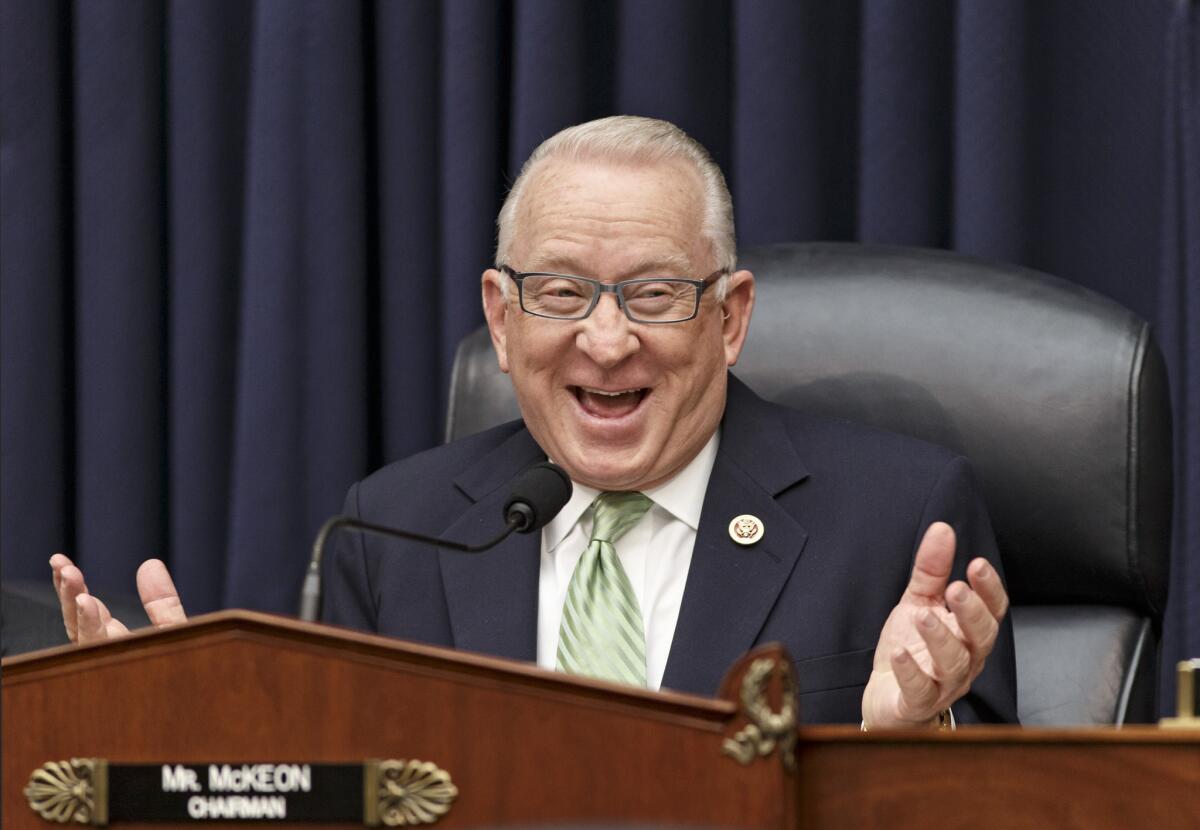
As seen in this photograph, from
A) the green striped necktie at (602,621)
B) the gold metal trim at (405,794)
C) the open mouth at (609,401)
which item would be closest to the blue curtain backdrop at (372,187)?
the open mouth at (609,401)

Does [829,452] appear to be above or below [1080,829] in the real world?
above

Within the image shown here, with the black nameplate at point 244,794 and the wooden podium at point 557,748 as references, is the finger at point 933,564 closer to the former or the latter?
the wooden podium at point 557,748

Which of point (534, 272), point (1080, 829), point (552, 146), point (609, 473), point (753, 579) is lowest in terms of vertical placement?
point (1080, 829)

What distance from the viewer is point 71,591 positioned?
4.76ft

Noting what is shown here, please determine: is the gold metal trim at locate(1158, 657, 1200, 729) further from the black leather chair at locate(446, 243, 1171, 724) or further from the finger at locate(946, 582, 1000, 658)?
the black leather chair at locate(446, 243, 1171, 724)

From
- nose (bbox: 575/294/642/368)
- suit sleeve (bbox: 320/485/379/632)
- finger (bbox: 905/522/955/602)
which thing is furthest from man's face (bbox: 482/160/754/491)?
finger (bbox: 905/522/955/602)

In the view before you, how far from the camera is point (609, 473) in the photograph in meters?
1.89

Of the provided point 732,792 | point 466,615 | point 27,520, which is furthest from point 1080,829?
point 27,520

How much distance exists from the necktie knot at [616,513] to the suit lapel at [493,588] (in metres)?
0.07

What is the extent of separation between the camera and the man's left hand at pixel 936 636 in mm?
1263

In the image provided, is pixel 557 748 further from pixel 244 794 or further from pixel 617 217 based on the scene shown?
pixel 617 217

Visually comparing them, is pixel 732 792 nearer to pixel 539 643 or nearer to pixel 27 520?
pixel 539 643

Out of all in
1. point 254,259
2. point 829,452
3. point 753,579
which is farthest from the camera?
point 254,259

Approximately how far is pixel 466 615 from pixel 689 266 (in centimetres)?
47
